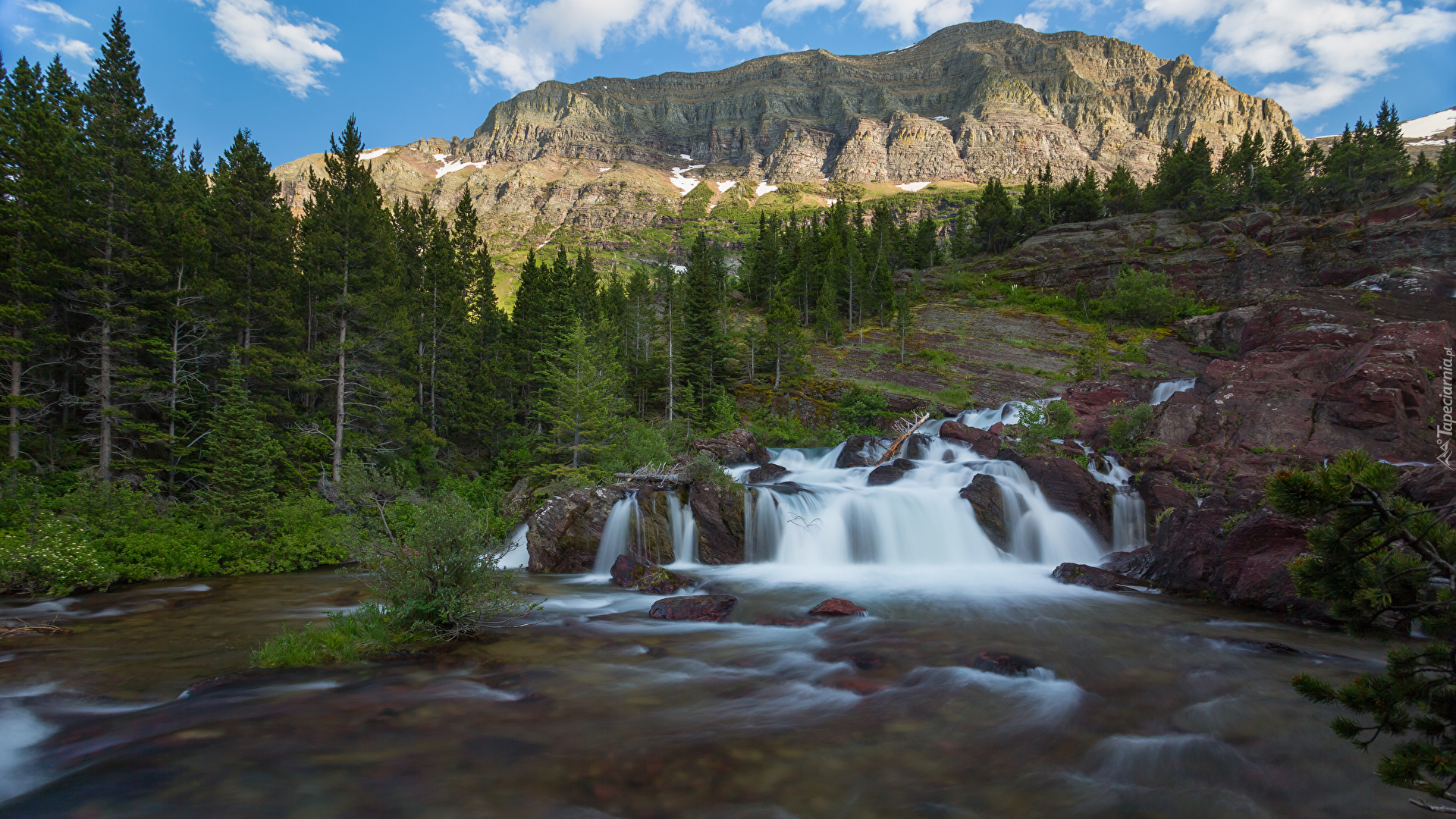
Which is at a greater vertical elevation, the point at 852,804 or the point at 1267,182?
the point at 1267,182

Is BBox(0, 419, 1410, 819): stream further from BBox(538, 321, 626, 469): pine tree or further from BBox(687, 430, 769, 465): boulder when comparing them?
BBox(687, 430, 769, 465): boulder

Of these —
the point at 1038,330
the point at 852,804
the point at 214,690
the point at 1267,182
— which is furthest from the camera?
the point at 1267,182

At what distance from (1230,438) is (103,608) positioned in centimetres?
3274

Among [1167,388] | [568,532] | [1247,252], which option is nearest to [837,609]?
[568,532]

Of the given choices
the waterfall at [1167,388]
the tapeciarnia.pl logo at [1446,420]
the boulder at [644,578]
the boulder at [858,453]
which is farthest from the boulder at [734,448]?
the tapeciarnia.pl logo at [1446,420]

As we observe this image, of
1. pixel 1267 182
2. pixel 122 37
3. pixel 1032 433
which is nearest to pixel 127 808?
pixel 1032 433

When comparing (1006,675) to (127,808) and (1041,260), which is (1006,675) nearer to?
(127,808)

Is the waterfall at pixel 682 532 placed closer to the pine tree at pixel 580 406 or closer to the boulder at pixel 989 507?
the pine tree at pixel 580 406

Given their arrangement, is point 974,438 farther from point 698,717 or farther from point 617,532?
point 698,717

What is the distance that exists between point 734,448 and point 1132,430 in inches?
680

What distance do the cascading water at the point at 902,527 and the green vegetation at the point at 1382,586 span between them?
1494cm

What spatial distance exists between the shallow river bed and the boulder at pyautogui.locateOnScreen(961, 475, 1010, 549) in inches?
257

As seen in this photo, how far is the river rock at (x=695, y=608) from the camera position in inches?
475

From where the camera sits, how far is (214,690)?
751 centimetres
